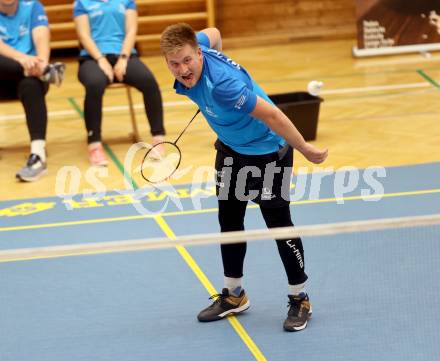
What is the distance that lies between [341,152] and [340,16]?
5.37 metres

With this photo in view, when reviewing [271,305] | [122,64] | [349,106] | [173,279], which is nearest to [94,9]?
[122,64]

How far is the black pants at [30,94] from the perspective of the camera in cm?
755

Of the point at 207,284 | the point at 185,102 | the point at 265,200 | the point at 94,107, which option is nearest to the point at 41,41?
the point at 94,107

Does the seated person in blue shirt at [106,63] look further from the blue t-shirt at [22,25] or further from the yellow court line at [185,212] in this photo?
the yellow court line at [185,212]

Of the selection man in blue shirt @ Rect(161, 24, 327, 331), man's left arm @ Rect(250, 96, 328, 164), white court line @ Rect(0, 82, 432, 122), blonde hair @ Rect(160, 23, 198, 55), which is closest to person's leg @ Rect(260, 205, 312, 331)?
man in blue shirt @ Rect(161, 24, 327, 331)

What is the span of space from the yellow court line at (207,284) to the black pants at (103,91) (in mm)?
1594

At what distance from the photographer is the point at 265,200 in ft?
14.5

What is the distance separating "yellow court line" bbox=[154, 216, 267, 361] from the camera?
4340 mm

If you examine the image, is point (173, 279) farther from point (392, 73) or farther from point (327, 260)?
point (392, 73)

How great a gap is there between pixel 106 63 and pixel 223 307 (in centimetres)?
365

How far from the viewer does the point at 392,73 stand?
10.1 meters

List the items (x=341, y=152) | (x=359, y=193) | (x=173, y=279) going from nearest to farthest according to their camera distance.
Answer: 1. (x=173, y=279)
2. (x=359, y=193)
3. (x=341, y=152)

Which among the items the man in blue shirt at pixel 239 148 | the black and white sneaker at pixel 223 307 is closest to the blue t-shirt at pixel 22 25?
the man in blue shirt at pixel 239 148

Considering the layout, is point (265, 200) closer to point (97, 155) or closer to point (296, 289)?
point (296, 289)
